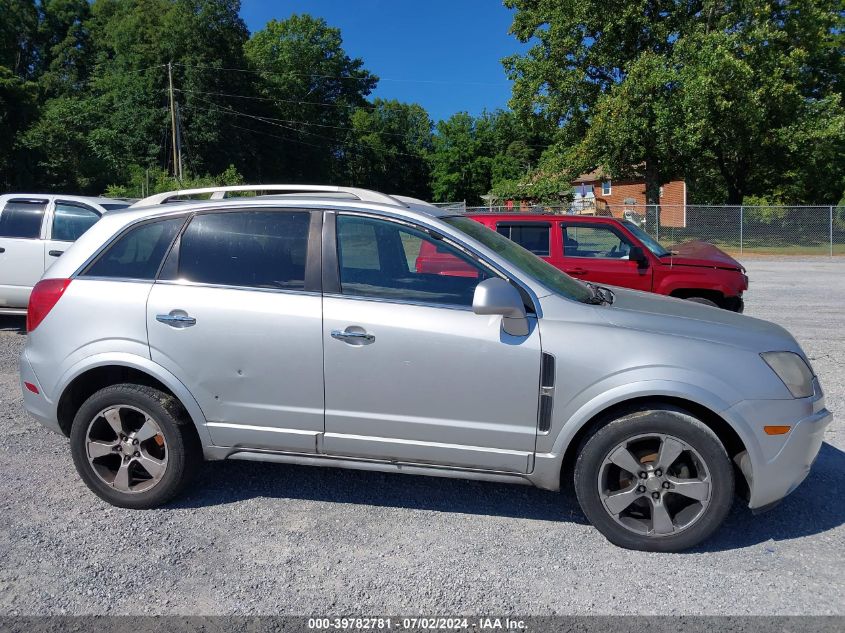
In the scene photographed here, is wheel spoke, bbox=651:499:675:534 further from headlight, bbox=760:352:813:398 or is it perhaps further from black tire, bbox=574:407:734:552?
headlight, bbox=760:352:813:398

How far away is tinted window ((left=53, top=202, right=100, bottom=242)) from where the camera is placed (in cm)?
934

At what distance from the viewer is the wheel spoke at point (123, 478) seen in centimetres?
415

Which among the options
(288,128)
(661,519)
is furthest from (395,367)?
Result: (288,128)

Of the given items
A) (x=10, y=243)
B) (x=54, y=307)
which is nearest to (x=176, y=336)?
(x=54, y=307)

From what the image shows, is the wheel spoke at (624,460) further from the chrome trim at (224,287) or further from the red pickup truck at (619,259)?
the red pickup truck at (619,259)

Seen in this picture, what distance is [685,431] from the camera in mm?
3561

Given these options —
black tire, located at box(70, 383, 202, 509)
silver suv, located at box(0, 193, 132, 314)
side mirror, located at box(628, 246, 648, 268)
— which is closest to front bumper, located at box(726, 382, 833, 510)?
black tire, located at box(70, 383, 202, 509)

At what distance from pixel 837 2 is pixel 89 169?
38793mm

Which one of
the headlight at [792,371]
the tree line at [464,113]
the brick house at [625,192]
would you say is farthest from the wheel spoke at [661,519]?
the brick house at [625,192]

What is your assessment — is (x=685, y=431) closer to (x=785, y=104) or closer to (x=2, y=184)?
(x=785, y=104)

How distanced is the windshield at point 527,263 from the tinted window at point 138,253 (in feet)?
5.49

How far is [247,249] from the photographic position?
417 centimetres

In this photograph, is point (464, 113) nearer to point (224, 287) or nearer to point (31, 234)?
point (31, 234)

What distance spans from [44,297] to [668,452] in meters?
3.67
